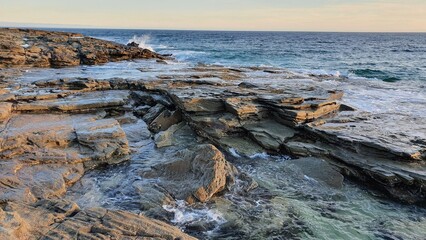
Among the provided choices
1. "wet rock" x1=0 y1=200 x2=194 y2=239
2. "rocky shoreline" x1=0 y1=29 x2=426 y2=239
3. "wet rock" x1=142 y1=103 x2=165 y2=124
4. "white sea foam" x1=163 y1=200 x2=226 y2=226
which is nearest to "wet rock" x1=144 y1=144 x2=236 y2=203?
"rocky shoreline" x1=0 y1=29 x2=426 y2=239

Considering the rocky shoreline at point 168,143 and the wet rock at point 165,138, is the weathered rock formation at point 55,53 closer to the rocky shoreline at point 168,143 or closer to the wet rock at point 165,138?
the rocky shoreline at point 168,143

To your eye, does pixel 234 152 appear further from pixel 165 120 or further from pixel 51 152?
pixel 51 152

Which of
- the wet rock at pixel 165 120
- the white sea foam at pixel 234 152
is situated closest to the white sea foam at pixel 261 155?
the white sea foam at pixel 234 152

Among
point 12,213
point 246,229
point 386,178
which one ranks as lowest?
point 246,229

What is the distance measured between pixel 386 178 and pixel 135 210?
22.6 ft

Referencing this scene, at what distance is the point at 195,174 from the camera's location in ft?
31.0

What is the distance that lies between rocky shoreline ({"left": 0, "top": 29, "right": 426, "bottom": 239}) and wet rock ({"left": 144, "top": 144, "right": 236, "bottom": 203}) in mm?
31

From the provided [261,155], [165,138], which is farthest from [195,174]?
[165,138]

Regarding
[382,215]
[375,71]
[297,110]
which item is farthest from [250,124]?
[375,71]

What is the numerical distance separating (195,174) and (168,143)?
316 cm

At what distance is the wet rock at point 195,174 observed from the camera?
8.85m

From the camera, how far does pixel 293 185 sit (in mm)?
9852

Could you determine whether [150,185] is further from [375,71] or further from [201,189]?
[375,71]

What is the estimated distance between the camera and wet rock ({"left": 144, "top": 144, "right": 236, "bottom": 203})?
8852 mm
